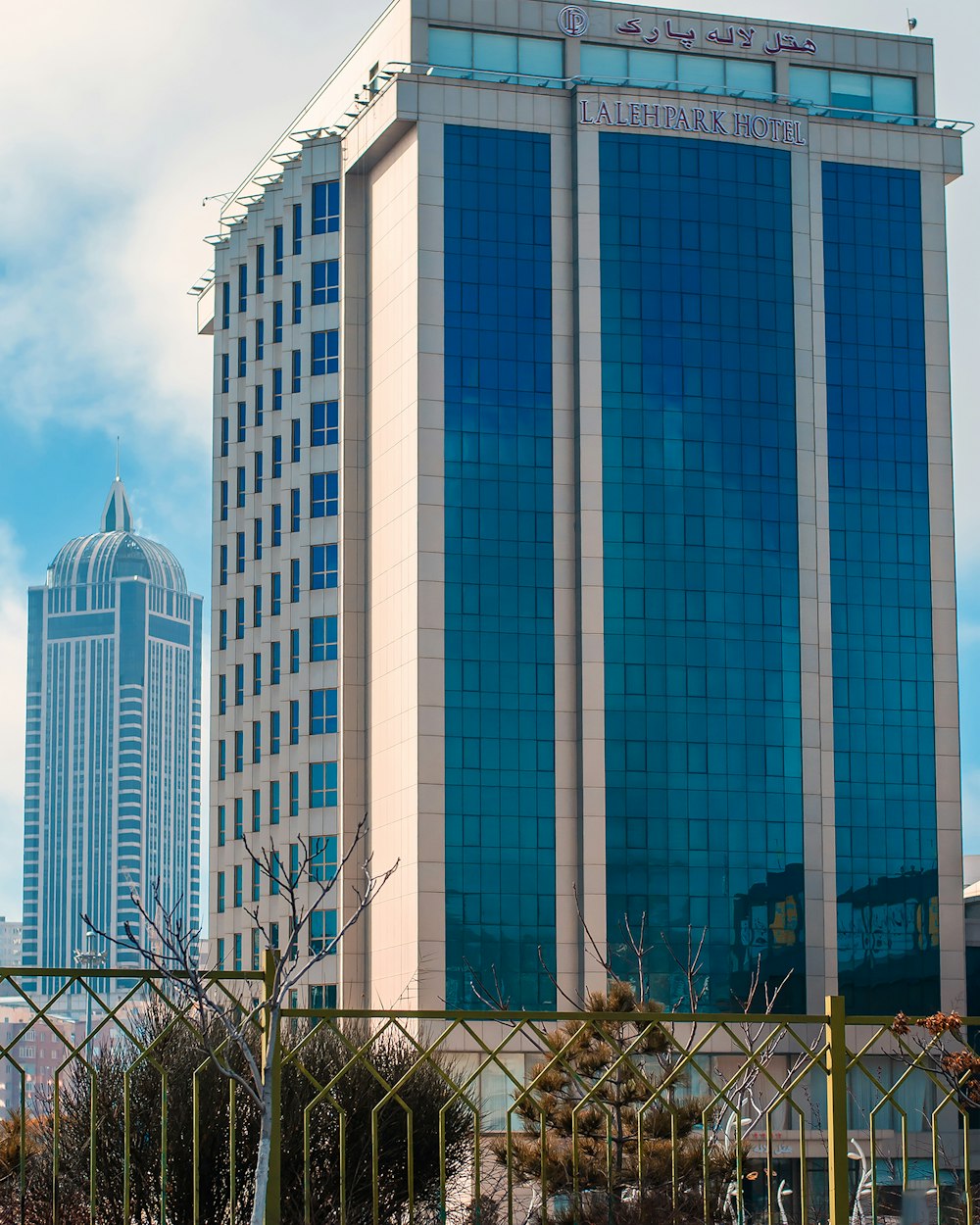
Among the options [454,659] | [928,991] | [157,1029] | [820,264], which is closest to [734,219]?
[820,264]

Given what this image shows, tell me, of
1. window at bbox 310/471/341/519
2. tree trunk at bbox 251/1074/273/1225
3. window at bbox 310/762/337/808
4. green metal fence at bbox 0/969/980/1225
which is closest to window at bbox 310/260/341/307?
window at bbox 310/471/341/519

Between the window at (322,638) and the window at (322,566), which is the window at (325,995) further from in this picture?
the window at (322,566)

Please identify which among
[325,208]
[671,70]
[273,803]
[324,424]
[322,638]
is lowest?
→ [273,803]

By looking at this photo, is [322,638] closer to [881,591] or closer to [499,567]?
[499,567]

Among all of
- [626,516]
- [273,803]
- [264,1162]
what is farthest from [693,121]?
[264,1162]

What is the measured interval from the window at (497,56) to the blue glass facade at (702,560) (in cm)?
458

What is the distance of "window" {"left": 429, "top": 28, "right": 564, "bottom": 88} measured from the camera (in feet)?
251

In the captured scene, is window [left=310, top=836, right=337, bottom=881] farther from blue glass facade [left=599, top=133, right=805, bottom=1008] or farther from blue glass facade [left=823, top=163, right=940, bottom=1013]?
blue glass facade [left=823, top=163, right=940, bottom=1013]

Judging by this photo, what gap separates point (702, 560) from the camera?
7306cm

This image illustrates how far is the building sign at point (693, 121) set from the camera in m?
75.3

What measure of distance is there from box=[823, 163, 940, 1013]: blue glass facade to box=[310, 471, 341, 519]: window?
2043cm

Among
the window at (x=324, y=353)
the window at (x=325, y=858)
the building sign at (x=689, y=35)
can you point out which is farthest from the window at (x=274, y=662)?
the building sign at (x=689, y=35)

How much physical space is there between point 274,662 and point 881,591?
84.5 feet

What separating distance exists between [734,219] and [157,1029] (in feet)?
194
